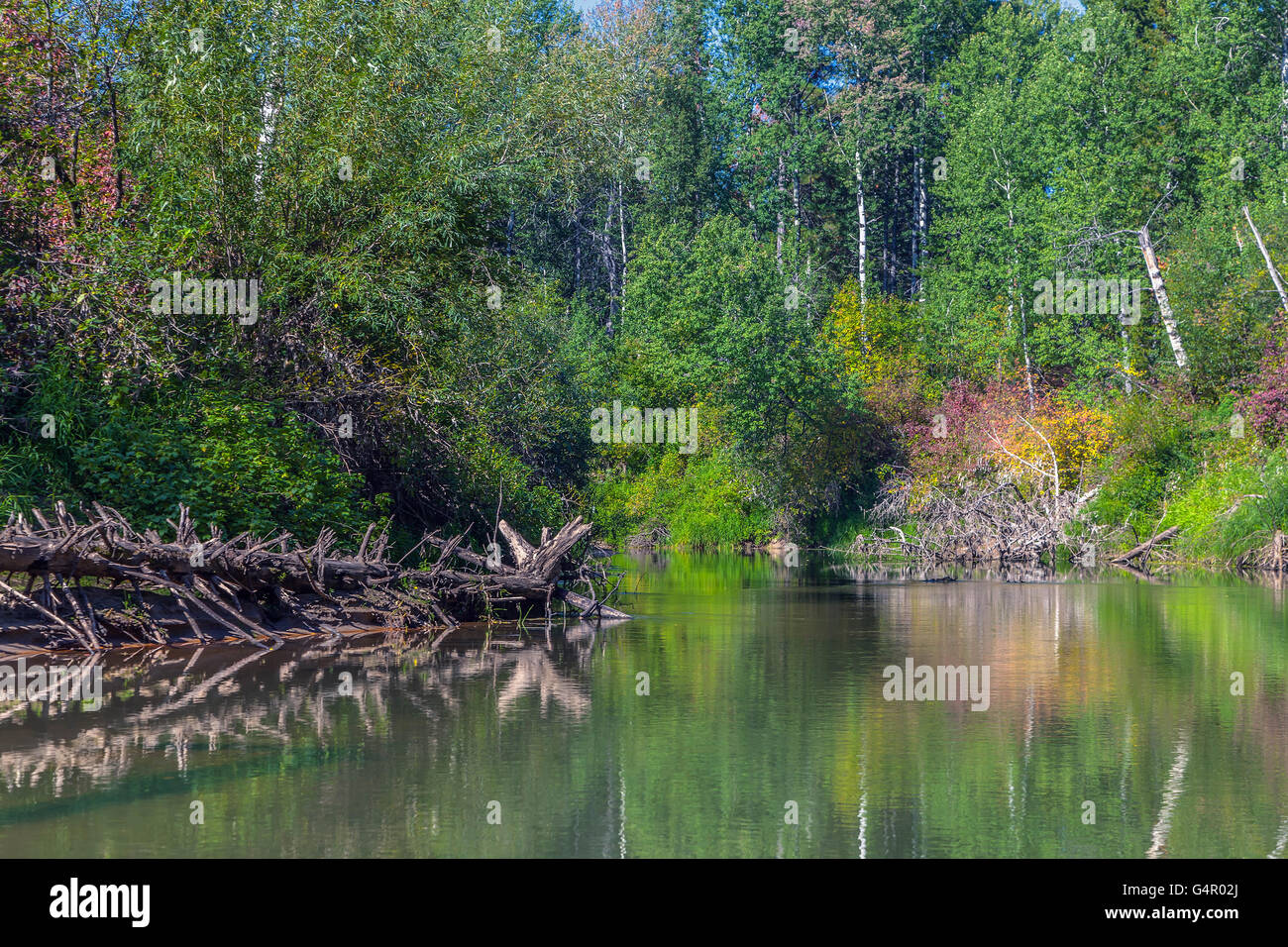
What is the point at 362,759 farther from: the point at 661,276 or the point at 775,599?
the point at 661,276

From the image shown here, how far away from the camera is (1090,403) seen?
4750cm

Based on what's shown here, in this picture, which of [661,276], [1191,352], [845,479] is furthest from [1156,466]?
[661,276]

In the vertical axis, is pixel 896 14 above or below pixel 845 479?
above

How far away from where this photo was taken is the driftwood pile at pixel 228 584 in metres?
16.9

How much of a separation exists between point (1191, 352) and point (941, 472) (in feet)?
31.5
